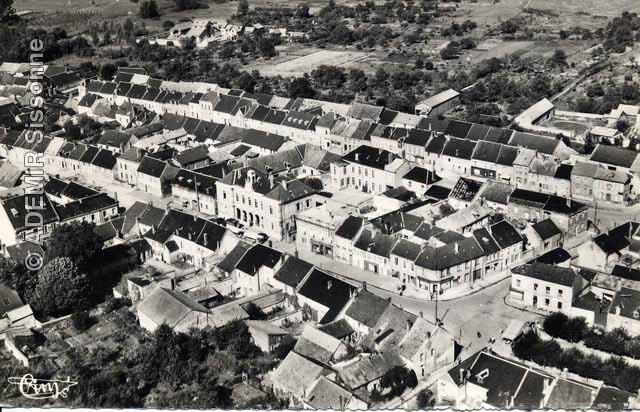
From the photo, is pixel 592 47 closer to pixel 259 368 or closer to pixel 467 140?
pixel 467 140

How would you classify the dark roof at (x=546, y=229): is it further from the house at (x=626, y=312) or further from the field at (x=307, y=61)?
the field at (x=307, y=61)

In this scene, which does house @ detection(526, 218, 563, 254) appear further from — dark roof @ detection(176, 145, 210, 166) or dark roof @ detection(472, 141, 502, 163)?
dark roof @ detection(176, 145, 210, 166)

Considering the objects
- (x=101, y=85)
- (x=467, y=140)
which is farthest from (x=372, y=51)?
(x=467, y=140)

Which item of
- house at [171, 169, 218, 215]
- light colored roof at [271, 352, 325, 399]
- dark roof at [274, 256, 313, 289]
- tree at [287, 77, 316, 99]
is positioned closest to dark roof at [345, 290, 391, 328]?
dark roof at [274, 256, 313, 289]

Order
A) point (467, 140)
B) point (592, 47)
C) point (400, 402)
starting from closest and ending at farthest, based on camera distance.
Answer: point (400, 402) → point (467, 140) → point (592, 47)

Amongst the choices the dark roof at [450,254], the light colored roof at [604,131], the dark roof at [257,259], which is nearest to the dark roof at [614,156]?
the light colored roof at [604,131]

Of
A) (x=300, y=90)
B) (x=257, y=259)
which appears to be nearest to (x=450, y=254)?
(x=257, y=259)

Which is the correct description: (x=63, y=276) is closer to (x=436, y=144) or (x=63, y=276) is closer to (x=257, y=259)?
(x=257, y=259)
